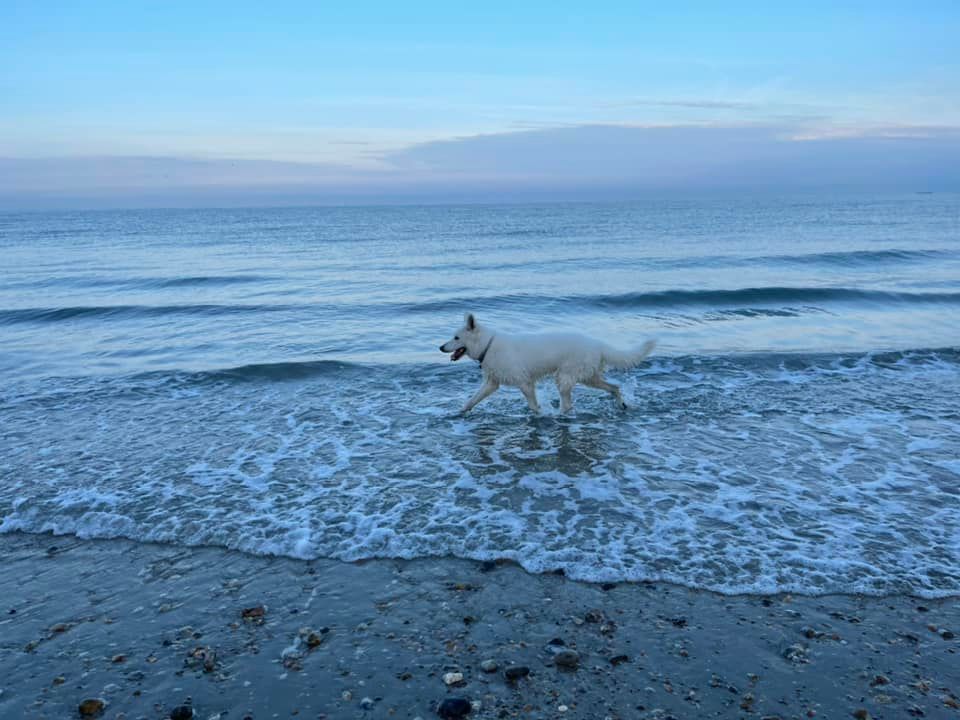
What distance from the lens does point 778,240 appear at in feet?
126

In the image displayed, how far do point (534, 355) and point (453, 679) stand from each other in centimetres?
584

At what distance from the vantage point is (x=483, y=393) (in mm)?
10039

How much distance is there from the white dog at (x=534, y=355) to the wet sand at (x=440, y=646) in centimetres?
422

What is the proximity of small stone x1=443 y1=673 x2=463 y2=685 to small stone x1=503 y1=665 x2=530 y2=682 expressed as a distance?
27 cm

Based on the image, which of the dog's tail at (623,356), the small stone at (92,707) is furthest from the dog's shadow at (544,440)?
the small stone at (92,707)

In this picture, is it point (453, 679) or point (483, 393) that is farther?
point (483, 393)

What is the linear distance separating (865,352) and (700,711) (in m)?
12.0

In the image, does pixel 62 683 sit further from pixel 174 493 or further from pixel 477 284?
pixel 477 284

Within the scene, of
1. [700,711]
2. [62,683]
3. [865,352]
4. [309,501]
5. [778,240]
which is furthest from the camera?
[778,240]

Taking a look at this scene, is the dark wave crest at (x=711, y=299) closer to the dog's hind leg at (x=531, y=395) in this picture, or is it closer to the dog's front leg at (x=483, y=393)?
the dog's front leg at (x=483, y=393)

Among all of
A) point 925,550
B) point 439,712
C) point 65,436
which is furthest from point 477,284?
point 439,712

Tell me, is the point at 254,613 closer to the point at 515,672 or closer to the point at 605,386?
the point at 515,672

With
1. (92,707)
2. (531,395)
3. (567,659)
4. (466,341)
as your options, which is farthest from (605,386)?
(92,707)

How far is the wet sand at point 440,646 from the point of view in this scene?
13.5 ft
